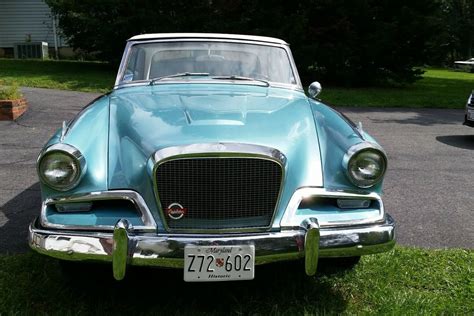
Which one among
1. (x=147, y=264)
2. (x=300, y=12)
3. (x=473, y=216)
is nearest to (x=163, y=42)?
(x=147, y=264)

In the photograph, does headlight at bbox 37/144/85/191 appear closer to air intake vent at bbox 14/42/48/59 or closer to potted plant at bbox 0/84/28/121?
potted plant at bbox 0/84/28/121

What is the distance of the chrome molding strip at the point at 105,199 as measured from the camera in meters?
2.69

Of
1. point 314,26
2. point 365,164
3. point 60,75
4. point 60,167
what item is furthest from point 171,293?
point 314,26

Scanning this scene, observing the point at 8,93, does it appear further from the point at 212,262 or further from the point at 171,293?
the point at 212,262

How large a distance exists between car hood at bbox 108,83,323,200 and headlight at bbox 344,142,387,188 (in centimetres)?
18

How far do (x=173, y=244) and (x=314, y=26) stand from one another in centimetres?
1599

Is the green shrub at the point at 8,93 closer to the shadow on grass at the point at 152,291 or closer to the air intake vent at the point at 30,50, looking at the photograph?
the shadow on grass at the point at 152,291

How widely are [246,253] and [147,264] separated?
496 mm

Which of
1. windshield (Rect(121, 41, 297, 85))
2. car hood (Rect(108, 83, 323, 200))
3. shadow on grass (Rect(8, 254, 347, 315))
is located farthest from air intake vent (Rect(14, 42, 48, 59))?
shadow on grass (Rect(8, 254, 347, 315))

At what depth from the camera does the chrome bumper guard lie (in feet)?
8.59

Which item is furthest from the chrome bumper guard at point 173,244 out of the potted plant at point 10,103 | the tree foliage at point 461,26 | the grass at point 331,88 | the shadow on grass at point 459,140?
the tree foliage at point 461,26

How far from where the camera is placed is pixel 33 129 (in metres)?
8.59

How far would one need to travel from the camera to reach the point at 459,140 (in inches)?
357

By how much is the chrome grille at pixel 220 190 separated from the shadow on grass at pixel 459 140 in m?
6.54
